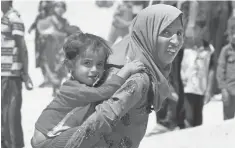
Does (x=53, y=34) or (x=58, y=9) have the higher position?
(x=58, y=9)

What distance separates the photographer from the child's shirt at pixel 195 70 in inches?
388

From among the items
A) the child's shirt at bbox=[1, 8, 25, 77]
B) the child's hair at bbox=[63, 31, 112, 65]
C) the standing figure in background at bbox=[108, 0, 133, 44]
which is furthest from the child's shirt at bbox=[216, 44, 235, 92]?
the child's hair at bbox=[63, 31, 112, 65]

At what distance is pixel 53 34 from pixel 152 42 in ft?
37.5

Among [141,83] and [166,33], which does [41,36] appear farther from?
[141,83]

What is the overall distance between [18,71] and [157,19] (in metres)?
4.21

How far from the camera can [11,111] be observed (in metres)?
8.44

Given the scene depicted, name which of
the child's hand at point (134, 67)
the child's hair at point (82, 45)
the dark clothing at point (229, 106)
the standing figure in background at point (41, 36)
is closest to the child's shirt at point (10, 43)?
the dark clothing at point (229, 106)

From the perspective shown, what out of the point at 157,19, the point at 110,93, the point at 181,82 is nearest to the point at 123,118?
the point at 110,93

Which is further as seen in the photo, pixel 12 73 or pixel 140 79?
pixel 12 73

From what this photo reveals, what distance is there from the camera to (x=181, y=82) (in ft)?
32.7

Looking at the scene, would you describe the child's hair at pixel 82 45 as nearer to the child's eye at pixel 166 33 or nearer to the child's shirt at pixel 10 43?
the child's eye at pixel 166 33

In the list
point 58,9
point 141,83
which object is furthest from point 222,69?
point 58,9

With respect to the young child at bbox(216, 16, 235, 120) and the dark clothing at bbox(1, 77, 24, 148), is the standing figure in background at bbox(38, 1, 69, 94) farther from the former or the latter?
the dark clothing at bbox(1, 77, 24, 148)

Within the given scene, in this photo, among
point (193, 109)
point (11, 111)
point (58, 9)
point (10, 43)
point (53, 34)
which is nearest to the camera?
point (10, 43)
